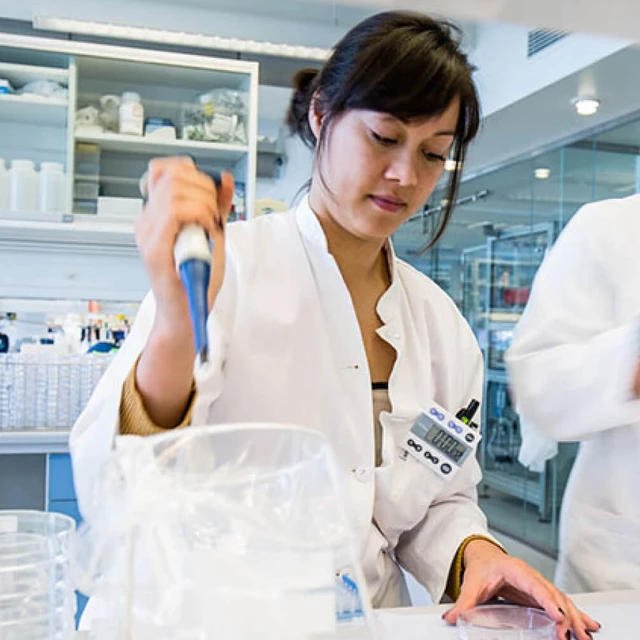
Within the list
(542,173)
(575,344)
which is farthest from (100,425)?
(542,173)

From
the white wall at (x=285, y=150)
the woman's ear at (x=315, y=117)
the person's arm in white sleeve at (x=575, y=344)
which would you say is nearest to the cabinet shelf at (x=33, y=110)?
the white wall at (x=285, y=150)

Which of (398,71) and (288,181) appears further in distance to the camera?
(288,181)

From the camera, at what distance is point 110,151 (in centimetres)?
313

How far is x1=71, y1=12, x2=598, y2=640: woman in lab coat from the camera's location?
88 cm

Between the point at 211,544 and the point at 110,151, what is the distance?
2.95 metres

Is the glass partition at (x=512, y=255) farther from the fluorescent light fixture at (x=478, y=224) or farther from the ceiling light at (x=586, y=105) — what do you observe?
the ceiling light at (x=586, y=105)

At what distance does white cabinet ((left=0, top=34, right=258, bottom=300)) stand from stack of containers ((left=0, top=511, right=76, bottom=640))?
2403mm

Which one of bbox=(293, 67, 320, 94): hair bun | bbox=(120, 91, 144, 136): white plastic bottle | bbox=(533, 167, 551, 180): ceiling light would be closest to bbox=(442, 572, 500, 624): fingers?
bbox=(293, 67, 320, 94): hair bun

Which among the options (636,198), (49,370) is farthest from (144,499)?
(49,370)

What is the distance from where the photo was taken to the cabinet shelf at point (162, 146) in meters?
3.07

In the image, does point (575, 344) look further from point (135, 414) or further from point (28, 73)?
point (28, 73)

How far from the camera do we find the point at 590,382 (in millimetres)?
1015

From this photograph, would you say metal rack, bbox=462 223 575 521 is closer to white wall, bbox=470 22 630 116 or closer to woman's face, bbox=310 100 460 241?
white wall, bbox=470 22 630 116

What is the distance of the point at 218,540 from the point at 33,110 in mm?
2979
